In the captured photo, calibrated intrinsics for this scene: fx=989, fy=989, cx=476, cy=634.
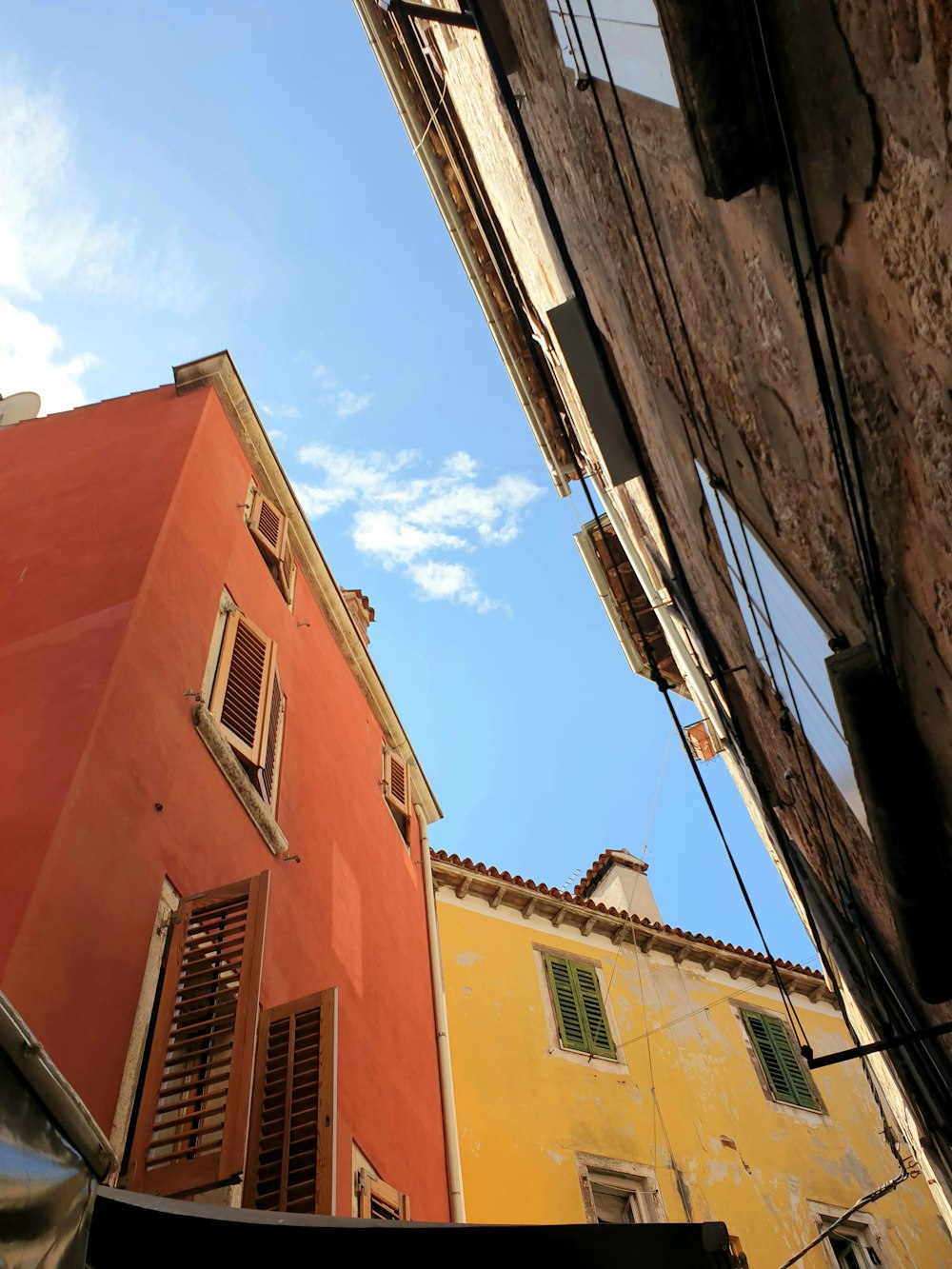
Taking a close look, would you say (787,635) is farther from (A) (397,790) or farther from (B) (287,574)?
(A) (397,790)

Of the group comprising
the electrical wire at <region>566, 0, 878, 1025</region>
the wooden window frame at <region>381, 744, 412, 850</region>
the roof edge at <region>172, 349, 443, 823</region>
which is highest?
the roof edge at <region>172, 349, 443, 823</region>

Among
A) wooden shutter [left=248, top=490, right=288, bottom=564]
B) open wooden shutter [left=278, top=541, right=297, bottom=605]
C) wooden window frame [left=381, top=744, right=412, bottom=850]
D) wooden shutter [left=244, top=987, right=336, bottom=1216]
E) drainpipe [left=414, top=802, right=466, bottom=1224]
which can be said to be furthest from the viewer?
wooden window frame [left=381, top=744, right=412, bottom=850]

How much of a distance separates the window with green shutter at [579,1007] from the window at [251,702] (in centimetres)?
835

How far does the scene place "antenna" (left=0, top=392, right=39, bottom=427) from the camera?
40.8 feet

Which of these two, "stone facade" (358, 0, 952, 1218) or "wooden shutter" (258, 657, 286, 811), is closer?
"stone facade" (358, 0, 952, 1218)

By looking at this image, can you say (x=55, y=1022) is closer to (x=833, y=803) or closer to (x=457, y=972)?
(x=833, y=803)

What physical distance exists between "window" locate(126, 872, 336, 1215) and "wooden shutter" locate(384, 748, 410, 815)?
6240 millimetres

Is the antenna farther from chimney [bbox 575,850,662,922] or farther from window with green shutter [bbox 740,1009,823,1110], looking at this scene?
window with green shutter [bbox 740,1009,823,1110]

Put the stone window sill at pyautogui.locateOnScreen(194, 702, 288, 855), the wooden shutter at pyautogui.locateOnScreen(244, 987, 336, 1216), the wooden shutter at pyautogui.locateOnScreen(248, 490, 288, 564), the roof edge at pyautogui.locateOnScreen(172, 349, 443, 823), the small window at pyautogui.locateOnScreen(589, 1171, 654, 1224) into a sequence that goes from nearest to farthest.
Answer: the wooden shutter at pyautogui.locateOnScreen(244, 987, 336, 1216) < the stone window sill at pyautogui.locateOnScreen(194, 702, 288, 855) < the wooden shutter at pyautogui.locateOnScreen(248, 490, 288, 564) < the roof edge at pyautogui.locateOnScreen(172, 349, 443, 823) < the small window at pyautogui.locateOnScreen(589, 1171, 654, 1224)

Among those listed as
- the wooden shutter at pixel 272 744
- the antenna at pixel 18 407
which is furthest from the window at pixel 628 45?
the antenna at pixel 18 407

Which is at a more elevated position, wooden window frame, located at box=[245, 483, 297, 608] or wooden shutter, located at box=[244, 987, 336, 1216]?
wooden window frame, located at box=[245, 483, 297, 608]

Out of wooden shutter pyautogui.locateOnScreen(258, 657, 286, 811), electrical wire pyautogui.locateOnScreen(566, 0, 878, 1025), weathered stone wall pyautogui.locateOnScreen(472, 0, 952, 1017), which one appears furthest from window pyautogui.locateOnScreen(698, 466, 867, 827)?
wooden shutter pyautogui.locateOnScreen(258, 657, 286, 811)

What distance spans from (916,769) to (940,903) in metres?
0.55

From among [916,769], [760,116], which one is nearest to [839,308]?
[760,116]
